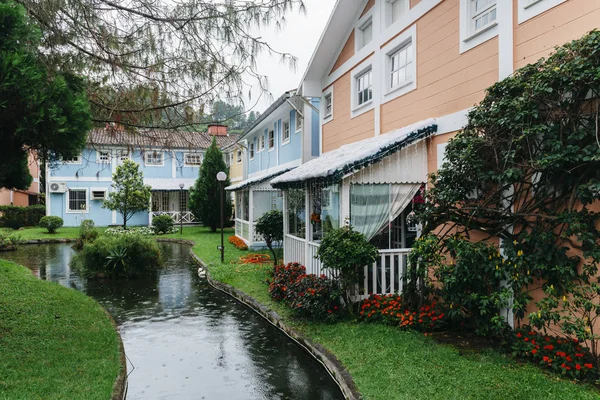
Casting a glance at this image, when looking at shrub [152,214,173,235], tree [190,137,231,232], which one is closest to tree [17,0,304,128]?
tree [190,137,231,232]

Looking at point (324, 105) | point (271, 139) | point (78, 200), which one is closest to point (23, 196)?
point (78, 200)

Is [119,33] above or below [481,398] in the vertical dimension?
above

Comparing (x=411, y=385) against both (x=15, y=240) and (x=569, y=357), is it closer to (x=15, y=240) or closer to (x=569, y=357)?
(x=569, y=357)

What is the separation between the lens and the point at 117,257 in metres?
13.0

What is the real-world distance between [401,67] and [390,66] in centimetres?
49

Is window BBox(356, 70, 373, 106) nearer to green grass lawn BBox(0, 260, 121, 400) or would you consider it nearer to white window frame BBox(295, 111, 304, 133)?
white window frame BBox(295, 111, 304, 133)

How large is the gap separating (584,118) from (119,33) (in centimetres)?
583

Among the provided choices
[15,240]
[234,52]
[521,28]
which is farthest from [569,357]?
[15,240]

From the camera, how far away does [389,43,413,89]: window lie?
29.4 ft

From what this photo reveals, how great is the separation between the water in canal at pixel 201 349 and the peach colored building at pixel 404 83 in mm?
2155

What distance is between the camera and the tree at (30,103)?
15.1ft

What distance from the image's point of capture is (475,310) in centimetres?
654

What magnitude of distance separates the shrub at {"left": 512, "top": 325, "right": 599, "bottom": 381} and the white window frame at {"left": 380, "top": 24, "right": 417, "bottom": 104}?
493cm

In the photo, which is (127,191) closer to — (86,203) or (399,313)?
(86,203)
